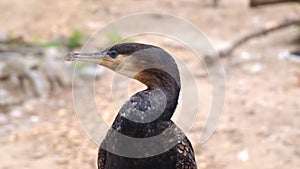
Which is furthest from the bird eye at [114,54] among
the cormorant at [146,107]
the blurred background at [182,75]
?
the blurred background at [182,75]

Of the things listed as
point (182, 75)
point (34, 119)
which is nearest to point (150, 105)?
point (34, 119)

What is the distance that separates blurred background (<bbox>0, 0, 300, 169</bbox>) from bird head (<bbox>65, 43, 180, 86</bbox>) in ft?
6.47

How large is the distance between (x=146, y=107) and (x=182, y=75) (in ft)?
11.7

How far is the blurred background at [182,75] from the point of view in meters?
4.57

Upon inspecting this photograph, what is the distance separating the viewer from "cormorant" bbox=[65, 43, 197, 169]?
249 centimetres

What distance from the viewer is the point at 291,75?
20.1 ft

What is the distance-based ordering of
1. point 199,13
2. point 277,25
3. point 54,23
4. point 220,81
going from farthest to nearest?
1. point 199,13
2. point 54,23
3. point 277,25
4. point 220,81

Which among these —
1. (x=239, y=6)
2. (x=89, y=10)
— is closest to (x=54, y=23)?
(x=89, y=10)

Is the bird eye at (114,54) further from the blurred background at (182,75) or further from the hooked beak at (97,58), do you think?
the blurred background at (182,75)

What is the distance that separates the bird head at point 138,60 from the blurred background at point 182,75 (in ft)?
6.47

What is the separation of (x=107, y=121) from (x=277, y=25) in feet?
10.2

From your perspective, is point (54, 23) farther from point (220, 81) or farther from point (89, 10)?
point (220, 81)

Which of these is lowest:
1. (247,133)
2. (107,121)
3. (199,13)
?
(247,133)

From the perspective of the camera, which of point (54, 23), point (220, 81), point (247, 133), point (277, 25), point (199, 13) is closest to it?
point (247, 133)
